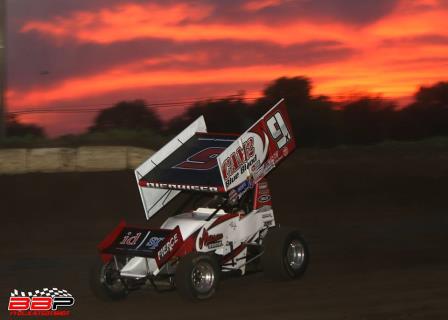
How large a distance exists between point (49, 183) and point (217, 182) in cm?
1107

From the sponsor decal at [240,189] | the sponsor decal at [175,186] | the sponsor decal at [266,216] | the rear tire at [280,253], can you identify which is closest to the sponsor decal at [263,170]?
the sponsor decal at [240,189]

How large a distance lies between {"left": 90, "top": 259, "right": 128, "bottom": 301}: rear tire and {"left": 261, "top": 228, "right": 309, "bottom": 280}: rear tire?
83.3 inches

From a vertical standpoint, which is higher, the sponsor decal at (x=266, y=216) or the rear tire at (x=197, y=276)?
the sponsor decal at (x=266, y=216)

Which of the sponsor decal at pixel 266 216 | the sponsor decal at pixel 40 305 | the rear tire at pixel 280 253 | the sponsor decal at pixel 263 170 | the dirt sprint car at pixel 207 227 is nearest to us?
the sponsor decal at pixel 40 305

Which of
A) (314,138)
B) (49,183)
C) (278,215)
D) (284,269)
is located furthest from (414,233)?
(314,138)

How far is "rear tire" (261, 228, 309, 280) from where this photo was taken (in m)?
11.3

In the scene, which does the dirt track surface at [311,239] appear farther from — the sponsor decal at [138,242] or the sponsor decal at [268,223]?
the sponsor decal at [268,223]

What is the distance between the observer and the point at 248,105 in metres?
27.9

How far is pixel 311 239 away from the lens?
54.2 ft

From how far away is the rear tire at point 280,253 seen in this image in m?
11.3

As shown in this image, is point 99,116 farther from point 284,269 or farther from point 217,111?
point 284,269

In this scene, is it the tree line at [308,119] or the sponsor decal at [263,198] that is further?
the tree line at [308,119]

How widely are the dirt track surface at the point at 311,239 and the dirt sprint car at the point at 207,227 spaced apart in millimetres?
329

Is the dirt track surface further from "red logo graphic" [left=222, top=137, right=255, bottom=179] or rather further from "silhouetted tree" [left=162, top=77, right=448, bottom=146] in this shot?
"silhouetted tree" [left=162, top=77, right=448, bottom=146]
